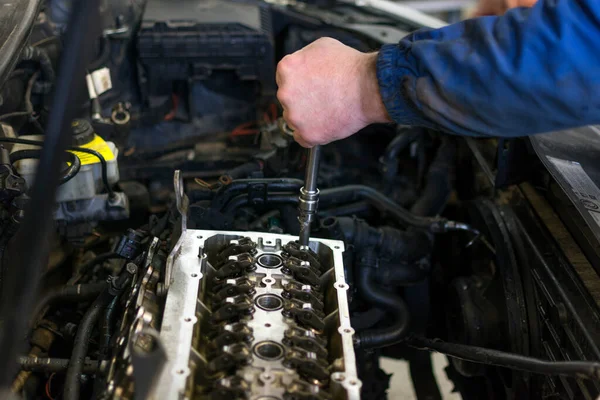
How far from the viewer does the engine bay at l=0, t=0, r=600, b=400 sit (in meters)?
0.98

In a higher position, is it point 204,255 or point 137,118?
point 204,255

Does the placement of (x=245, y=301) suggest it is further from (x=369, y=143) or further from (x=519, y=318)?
(x=369, y=143)

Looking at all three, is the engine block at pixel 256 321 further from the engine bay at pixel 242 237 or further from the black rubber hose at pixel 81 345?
the black rubber hose at pixel 81 345

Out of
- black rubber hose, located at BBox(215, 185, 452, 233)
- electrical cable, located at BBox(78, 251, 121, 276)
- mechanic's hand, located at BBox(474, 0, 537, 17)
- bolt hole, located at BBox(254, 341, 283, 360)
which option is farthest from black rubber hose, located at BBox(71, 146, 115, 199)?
mechanic's hand, located at BBox(474, 0, 537, 17)

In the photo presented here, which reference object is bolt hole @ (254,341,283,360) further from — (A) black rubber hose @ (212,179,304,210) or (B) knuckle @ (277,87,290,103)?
(A) black rubber hose @ (212,179,304,210)

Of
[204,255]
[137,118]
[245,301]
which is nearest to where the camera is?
[245,301]

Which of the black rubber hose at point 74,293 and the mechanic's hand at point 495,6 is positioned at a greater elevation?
the mechanic's hand at point 495,6

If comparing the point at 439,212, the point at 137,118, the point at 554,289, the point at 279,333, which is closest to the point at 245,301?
the point at 279,333

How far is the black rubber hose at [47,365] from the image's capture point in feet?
3.78

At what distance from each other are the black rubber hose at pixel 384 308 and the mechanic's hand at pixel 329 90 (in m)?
0.59

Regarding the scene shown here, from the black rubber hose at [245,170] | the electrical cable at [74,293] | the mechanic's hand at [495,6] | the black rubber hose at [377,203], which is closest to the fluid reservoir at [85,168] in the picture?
the electrical cable at [74,293]

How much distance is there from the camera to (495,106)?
0.96 m

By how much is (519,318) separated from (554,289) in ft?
0.46

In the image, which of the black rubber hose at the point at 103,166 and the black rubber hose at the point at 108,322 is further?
the black rubber hose at the point at 103,166
